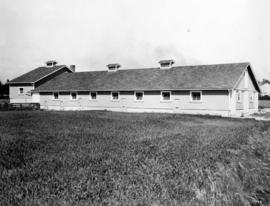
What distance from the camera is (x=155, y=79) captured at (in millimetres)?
30547

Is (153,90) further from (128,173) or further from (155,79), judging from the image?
(128,173)

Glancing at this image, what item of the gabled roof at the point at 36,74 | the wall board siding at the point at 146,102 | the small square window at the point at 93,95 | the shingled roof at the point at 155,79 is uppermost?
the gabled roof at the point at 36,74

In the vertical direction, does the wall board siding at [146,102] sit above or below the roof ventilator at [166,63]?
below

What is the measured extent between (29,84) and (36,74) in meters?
3.19

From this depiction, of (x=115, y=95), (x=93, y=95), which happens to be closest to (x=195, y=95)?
(x=115, y=95)

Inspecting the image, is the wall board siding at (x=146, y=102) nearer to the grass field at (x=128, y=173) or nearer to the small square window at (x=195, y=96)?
the small square window at (x=195, y=96)

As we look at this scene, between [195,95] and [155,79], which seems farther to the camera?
[155,79]

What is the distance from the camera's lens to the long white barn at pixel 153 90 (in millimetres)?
25656

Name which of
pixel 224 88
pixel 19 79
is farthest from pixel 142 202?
pixel 19 79

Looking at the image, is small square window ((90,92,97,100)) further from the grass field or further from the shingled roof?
the grass field

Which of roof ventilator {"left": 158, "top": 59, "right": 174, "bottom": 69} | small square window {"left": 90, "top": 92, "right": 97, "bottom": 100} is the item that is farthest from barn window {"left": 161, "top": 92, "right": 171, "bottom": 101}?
small square window {"left": 90, "top": 92, "right": 97, "bottom": 100}

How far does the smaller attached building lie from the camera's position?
38.7 metres

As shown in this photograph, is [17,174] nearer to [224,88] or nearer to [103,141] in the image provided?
[103,141]

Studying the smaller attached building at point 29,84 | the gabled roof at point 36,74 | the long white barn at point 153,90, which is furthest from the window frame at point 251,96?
the gabled roof at point 36,74
